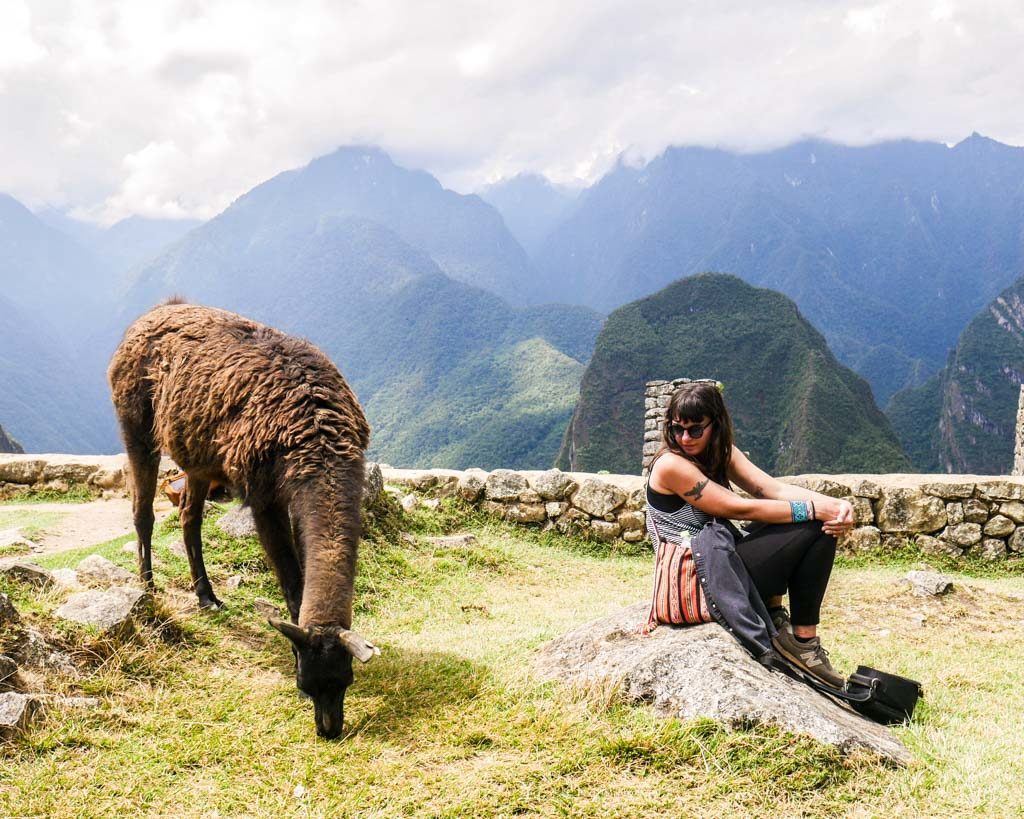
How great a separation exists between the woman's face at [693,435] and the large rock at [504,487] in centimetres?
508

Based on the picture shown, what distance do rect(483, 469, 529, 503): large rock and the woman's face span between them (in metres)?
5.08

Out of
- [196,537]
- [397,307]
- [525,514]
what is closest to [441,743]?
[196,537]

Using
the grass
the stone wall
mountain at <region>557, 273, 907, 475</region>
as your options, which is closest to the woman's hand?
the grass

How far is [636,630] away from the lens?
355 centimetres

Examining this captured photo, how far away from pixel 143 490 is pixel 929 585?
6.61m

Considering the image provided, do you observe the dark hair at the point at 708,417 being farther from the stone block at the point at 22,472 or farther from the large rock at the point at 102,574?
the stone block at the point at 22,472

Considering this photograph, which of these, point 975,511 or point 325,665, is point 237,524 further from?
point 975,511

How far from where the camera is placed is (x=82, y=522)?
7.66 metres

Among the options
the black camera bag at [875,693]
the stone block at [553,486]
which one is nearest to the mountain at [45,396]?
the stone block at [553,486]

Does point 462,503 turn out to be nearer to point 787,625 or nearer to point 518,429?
point 787,625

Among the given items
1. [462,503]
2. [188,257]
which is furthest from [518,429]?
[188,257]

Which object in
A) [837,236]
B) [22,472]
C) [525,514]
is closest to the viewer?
[525,514]

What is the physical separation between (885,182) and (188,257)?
16266cm

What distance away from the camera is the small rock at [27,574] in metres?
4.29
